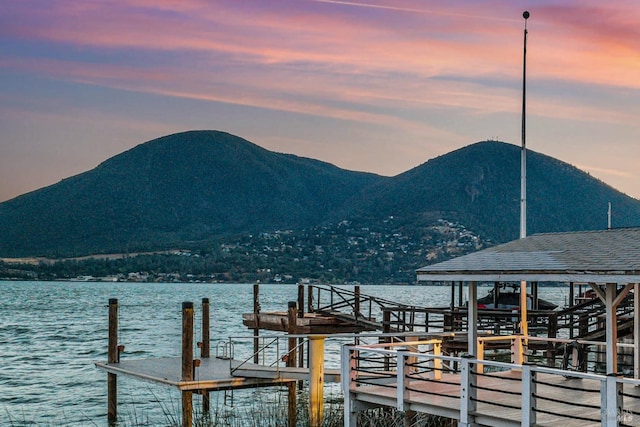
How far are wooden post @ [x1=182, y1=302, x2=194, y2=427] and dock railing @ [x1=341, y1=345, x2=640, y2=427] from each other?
18.1ft

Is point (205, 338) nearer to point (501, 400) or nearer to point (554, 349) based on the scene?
point (554, 349)

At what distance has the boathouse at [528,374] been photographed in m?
12.9

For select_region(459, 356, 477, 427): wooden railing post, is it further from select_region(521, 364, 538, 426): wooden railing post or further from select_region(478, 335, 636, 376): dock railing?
select_region(478, 335, 636, 376): dock railing

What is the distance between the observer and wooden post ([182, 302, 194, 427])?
21156 mm

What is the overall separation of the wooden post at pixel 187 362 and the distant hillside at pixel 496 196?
5486 inches

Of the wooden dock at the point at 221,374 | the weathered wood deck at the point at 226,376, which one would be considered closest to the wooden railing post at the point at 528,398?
the wooden dock at the point at 221,374

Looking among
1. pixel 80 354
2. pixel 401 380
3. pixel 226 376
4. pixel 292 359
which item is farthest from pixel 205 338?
pixel 80 354

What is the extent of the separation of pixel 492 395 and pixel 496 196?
525ft

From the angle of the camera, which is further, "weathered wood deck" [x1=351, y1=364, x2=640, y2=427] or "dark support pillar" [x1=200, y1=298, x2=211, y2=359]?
"dark support pillar" [x1=200, y1=298, x2=211, y2=359]

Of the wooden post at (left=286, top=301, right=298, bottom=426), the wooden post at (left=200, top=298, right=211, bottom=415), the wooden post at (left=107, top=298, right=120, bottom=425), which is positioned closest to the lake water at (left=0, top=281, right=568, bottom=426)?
the wooden post at (left=107, top=298, right=120, bottom=425)

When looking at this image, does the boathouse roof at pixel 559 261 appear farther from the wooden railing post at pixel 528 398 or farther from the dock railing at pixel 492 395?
the wooden railing post at pixel 528 398

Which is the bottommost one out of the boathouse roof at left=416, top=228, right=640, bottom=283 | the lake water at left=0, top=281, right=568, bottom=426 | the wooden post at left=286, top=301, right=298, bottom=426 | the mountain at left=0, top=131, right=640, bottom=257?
the lake water at left=0, top=281, right=568, bottom=426

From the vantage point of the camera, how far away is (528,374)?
12.9m

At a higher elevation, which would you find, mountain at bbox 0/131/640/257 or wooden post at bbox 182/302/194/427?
mountain at bbox 0/131/640/257
